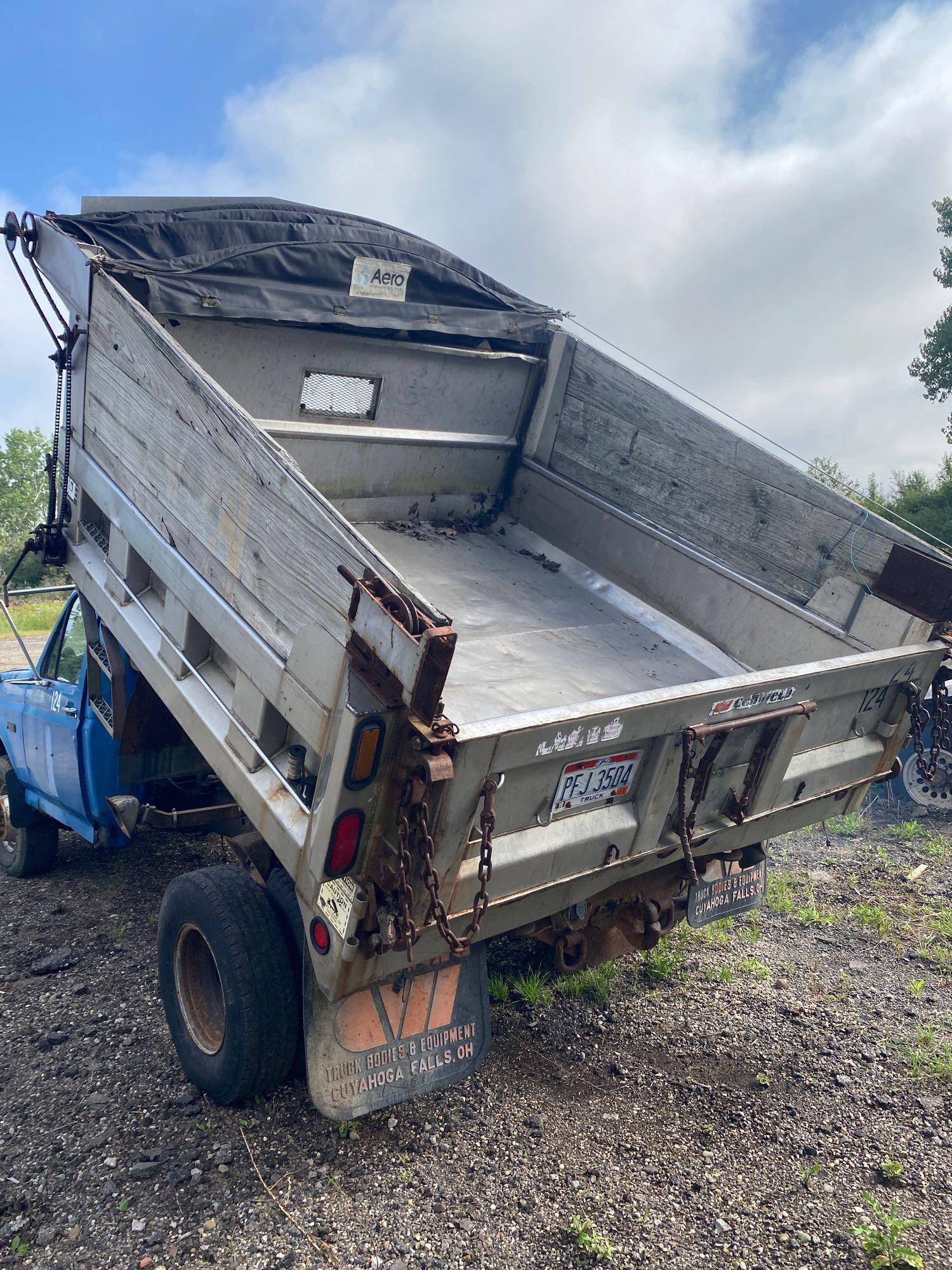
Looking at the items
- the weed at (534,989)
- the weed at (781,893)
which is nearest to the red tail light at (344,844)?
the weed at (534,989)

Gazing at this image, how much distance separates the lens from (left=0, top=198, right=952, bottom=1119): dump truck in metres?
2.46

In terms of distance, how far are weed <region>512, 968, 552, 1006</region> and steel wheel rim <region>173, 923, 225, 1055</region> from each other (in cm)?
137

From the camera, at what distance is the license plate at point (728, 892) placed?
12.3 feet

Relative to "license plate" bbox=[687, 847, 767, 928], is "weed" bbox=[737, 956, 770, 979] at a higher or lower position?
lower

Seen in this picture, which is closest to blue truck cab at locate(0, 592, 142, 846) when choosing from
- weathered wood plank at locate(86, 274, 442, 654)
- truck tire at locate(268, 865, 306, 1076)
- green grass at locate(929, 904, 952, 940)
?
weathered wood plank at locate(86, 274, 442, 654)

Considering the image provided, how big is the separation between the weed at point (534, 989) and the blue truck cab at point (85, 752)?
160 centimetres

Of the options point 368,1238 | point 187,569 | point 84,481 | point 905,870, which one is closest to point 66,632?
point 84,481

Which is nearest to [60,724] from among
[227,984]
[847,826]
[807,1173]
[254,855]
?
[254,855]

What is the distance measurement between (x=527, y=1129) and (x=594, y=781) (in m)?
1.39

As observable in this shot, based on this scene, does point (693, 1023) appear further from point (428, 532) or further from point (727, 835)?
point (428, 532)

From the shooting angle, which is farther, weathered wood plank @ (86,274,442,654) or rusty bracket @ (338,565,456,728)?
weathered wood plank @ (86,274,442,654)

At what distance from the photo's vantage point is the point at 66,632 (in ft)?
14.9

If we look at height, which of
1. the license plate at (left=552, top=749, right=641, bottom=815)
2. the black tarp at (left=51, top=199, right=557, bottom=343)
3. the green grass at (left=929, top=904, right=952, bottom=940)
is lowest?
the green grass at (left=929, top=904, right=952, bottom=940)

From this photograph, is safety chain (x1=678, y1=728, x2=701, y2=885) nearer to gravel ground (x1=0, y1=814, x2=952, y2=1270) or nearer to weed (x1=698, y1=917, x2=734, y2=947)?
gravel ground (x1=0, y1=814, x2=952, y2=1270)
